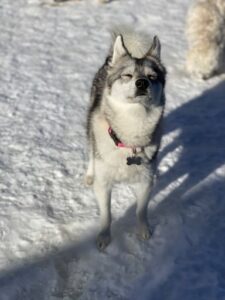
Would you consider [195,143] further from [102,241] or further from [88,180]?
[102,241]

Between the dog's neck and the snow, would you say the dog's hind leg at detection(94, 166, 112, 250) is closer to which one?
the snow

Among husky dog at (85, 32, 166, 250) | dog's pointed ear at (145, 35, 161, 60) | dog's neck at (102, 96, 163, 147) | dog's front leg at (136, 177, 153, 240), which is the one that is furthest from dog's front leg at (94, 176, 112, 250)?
dog's pointed ear at (145, 35, 161, 60)

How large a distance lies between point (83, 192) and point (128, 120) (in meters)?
1.40

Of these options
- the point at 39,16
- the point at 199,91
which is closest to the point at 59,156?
the point at 199,91

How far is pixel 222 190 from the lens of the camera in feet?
16.9

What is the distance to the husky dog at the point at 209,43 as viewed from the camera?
274 inches

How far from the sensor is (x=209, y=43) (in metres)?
6.97

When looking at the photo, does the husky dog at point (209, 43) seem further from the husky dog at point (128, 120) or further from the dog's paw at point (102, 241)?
the dog's paw at point (102, 241)

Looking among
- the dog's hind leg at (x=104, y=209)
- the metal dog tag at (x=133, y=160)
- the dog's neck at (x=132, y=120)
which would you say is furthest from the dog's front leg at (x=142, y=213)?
the dog's neck at (x=132, y=120)

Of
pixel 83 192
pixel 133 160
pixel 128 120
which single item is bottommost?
pixel 83 192

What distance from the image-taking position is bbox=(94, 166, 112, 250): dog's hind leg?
431 cm

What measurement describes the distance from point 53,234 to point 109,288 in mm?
764

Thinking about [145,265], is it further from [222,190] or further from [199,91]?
[199,91]

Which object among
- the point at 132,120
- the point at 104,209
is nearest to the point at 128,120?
the point at 132,120
